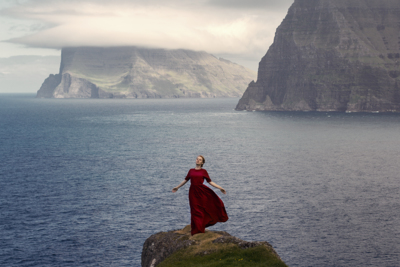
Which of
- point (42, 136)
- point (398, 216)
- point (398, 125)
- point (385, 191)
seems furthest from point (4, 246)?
point (398, 125)

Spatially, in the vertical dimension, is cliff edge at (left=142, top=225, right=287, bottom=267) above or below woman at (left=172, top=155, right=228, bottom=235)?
below

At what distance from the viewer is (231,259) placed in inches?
1181

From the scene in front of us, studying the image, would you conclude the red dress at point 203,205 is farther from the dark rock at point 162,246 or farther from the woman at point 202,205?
the dark rock at point 162,246

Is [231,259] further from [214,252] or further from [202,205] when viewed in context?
[202,205]

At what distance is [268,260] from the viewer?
1192 inches

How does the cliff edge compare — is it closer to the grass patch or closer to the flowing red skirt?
the grass patch

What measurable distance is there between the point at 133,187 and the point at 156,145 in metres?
61.0

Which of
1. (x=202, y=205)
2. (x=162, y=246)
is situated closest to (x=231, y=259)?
(x=202, y=205)

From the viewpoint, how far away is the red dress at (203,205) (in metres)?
30.5

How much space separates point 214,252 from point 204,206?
3196mm

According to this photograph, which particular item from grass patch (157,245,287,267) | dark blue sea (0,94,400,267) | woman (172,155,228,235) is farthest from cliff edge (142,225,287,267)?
dark blue sea (0,94,400,267)

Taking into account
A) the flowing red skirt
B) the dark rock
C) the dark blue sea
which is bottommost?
the dark blue sea

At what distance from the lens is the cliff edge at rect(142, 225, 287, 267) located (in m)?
30.1

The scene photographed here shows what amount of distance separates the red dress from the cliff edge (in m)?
1.22
